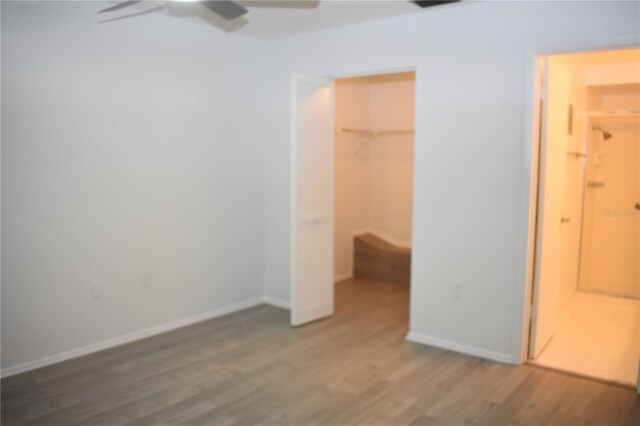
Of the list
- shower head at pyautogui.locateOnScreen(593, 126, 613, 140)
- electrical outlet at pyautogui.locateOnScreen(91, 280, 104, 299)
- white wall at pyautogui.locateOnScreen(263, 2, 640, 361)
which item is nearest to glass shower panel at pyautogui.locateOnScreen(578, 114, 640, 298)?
shower head at pyautogui.locateOnScreen(593, 126, 613, 140)

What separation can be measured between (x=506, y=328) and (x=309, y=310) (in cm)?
161

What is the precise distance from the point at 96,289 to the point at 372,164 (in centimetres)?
364

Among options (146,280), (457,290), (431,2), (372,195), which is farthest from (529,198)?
A: (372,195)

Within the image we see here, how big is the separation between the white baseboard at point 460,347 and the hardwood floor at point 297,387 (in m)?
0.07

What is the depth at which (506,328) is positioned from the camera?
11.7ft

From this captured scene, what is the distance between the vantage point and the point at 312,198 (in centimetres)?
434

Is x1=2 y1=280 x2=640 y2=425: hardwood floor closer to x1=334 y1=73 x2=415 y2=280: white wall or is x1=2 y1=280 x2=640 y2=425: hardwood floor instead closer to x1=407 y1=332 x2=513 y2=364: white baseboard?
x1=407 y1=332 x2=513 y2=364: white baseboard

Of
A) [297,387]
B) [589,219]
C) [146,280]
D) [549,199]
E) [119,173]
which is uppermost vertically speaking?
[119,173]

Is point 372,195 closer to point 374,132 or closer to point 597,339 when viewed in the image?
point 374,132

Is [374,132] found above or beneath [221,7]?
beneath

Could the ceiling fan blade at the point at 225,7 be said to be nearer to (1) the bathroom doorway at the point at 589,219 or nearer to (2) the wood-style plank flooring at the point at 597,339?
(1) the bathroom doorway at the point at 589,219

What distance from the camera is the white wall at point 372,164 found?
19.4 ft

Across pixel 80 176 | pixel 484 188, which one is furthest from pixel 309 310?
pixel 80 176

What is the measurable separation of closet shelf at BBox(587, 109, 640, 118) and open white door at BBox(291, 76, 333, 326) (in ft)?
7.34
